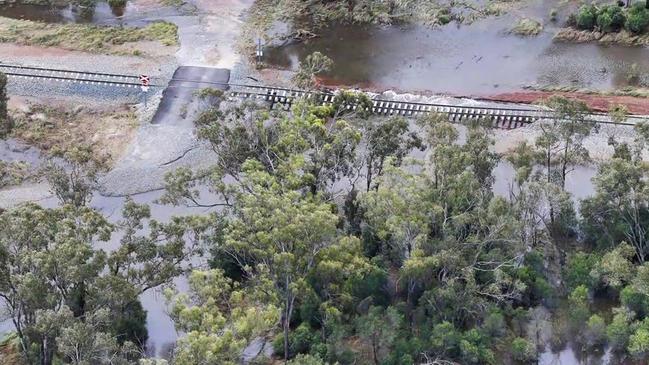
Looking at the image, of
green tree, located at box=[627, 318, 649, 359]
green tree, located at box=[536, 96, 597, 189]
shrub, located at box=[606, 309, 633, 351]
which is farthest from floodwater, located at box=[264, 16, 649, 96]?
green tree, located at box=[627, 318, 649, 359]

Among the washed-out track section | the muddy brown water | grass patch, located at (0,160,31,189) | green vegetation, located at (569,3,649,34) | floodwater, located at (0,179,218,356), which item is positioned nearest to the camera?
floodwater, located at (0,179,218,356)

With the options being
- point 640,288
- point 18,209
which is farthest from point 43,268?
point 640,288

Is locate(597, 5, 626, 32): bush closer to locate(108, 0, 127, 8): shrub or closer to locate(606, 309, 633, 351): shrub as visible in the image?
locate(606, 309, 633, 351): shrub

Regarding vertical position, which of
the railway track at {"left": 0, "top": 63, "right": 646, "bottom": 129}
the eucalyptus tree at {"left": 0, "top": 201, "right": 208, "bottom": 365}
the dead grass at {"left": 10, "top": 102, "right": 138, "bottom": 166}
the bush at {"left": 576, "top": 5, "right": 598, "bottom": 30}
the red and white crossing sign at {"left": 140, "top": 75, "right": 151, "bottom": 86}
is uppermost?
the eucalyptus tree at {"left": 0, "top": 201, "right": 208, "bottom": 365}

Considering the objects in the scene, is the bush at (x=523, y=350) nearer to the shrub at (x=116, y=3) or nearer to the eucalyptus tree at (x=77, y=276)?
the eucalyptus tree at (x=77, y=276)

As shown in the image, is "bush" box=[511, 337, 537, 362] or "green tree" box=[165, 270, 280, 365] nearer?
"green tree" box=[165, 270, 280, 365]

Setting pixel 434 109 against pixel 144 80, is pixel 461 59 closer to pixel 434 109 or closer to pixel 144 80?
pixel 434 109

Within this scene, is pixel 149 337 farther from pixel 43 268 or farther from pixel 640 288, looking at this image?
pixel 640 288

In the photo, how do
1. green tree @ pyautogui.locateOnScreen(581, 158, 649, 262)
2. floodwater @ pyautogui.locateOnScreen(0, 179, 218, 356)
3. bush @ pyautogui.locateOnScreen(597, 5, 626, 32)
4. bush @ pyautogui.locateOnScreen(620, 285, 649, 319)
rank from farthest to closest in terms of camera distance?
bush @ pyautogui.locateOnScreen(597, 5, 626, 32), floodwater @ pyautogui.locateOnScreen(0, 179, 218, 356), green tree @ pyautogui.locateOnScreen(581, 158, 649, 262), bush @ pyautogui.locateOnScreen(620, 285, 649, 319)
